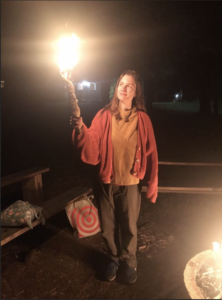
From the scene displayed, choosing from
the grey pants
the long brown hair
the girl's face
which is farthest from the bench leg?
the girl's face

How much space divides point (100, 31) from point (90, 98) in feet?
113

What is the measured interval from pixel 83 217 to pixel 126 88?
2.32 m

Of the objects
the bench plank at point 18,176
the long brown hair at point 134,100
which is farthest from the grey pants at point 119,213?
the bench plank at point 18,176

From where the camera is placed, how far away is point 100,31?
1130cm

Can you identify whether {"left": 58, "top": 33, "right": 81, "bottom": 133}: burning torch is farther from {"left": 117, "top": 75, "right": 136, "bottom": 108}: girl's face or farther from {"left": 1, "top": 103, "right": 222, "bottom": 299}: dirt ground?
{"left": 1, "top": 103, "right": 222, "bottom": 299}: dirt ground

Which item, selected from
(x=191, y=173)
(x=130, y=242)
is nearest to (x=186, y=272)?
(x=130, y=242)

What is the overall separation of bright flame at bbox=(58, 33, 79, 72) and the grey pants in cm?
136

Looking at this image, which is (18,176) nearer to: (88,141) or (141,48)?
(88,141)

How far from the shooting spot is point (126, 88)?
298cm

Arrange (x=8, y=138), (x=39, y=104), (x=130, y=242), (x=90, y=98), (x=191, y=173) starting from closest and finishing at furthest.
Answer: (x=130, y=242) < (x=191, y=173) < (x=8, y=138) < (x=39, y=104) < (x=90, y=98)

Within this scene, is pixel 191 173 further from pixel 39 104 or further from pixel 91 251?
pixel 39 104

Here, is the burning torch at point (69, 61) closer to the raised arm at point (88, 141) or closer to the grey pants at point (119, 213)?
the raised arm at point (88, 141)

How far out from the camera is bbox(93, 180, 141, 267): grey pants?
10.4ft

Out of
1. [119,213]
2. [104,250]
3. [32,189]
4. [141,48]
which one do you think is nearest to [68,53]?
[119,213]
